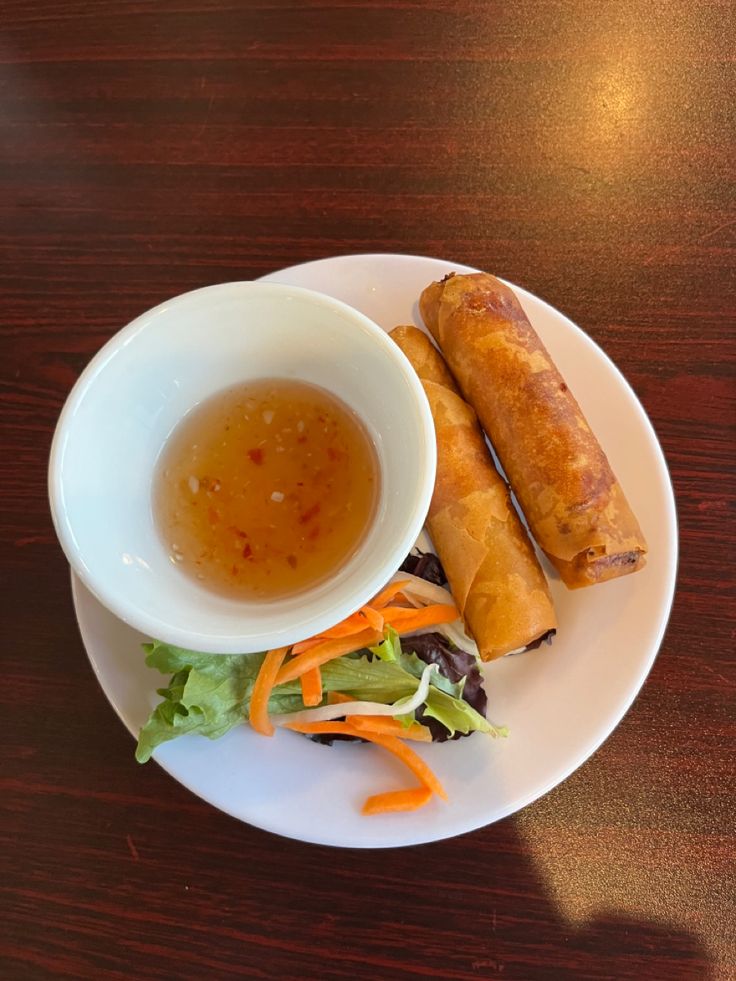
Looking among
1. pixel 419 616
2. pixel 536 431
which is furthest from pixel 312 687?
pixel 536 431

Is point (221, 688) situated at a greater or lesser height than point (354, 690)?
greater

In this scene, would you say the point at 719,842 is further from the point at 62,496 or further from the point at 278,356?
the point at 62,496

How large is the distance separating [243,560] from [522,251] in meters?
1.23

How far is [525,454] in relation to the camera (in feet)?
5.46

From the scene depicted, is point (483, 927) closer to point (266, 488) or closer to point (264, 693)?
point (264, 693)

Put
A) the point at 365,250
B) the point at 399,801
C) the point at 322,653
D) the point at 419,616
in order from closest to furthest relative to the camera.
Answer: the point at 399,801 < the point at 322,653 < the point at 419,616 < the point at 365,250

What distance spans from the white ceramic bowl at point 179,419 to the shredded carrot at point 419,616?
27 cm

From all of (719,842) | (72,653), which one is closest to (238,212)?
(72,653)

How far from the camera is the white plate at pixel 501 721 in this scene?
4.65 feet

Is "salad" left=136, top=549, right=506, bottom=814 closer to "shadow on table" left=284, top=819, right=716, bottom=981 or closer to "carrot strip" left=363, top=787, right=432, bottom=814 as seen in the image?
"carrot strip" left=363, top=787, right=432, bottom=814

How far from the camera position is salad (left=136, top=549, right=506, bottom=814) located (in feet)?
4.74

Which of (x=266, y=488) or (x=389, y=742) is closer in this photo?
(x=389, y=742)

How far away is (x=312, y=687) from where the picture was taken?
151 centimetres

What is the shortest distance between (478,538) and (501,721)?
41cm
